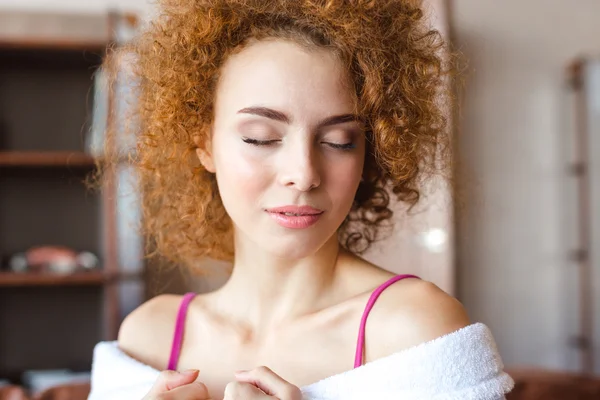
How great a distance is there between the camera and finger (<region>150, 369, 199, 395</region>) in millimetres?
980

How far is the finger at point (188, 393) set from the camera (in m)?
0.95

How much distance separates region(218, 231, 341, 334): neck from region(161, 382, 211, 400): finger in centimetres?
17

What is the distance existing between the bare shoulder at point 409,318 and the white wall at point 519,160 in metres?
3.03

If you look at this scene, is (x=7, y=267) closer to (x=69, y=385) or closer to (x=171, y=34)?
(x=69, y=385)

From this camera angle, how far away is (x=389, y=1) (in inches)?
41.3

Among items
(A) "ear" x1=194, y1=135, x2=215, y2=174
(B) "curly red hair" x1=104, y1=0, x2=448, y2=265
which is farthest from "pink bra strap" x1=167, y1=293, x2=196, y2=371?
(A) "ear" x1=194, y1=135, x2=215, y2=174

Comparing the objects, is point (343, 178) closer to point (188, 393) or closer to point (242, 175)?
point (242, 175)

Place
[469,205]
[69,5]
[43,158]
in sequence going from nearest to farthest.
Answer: [43,158]
[469,205]
[69,5]

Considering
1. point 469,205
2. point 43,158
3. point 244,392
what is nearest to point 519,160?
point 469,205

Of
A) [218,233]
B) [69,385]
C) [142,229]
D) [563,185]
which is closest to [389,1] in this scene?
[218,233]

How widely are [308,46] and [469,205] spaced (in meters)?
2.39

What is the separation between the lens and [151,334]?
1.21m

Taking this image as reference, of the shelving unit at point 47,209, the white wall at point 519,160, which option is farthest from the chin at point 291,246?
the white wall at point 519,160

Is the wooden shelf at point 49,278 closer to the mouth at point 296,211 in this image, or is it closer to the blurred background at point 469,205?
the blurred background at point 469,205
